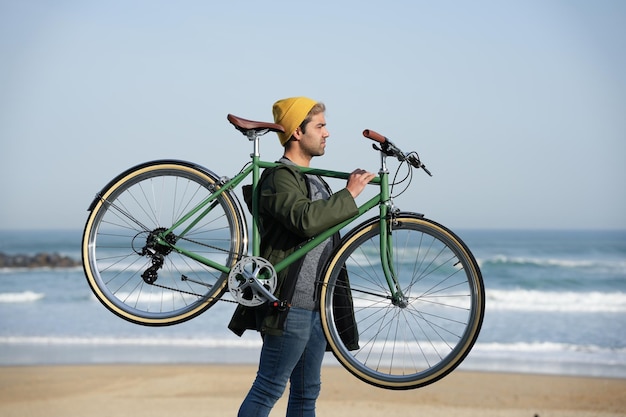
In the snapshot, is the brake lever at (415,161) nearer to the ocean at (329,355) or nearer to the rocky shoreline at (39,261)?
the ocean at (329,355)

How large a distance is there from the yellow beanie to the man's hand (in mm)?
306

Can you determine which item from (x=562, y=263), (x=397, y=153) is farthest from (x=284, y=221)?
(x=562, y=263)

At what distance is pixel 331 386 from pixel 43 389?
118 inches

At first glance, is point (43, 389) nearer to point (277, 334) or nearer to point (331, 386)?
point (331, 386)

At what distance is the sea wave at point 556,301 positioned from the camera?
50.4 feet

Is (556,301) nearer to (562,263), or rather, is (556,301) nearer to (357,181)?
(562,263)

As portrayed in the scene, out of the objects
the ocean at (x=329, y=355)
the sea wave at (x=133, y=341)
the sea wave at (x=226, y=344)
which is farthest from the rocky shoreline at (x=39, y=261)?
the sea wave at (x=226, y=344)

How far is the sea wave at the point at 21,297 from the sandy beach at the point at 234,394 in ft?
23.0

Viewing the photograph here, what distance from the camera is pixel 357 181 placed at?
326 cm

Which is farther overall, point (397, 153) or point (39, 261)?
point (39, 261)

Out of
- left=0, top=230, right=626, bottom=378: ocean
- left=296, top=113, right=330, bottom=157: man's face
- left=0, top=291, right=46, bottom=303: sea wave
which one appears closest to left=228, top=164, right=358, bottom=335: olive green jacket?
left=296, top=113, right=330, bottom=157: man's face

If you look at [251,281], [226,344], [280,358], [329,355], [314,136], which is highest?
[314,136]

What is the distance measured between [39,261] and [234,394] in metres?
18.0

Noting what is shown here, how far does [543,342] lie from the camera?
11711mm
